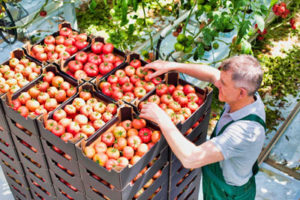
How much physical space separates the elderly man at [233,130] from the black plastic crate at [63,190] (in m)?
0.71

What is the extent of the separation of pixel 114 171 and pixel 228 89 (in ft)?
2.77

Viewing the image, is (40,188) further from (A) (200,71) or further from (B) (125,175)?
(A) (200,71)

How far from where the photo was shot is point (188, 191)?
2846 millimetres

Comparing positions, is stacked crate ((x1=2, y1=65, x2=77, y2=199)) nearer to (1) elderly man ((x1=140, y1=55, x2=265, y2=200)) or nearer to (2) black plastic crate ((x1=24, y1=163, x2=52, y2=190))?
(2) black plastic crate ((x1=24, y1=163, x2=52, y2=190))

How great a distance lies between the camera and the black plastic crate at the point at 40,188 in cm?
260

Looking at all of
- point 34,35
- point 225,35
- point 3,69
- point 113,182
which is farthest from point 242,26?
point 34,35

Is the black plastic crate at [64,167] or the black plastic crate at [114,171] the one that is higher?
the black plastic crate at [114,171]

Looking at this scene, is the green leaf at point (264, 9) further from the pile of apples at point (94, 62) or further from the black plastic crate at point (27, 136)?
the black plastic crate at point (27, 136)

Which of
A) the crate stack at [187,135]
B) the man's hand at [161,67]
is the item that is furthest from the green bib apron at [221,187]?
the man's hand at [161,67]

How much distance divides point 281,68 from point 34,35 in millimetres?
3902

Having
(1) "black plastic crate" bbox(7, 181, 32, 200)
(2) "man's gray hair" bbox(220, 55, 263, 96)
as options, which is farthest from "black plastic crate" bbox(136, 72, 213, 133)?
(1) "black plastic crate" bbox(7, 181, 32, 200)

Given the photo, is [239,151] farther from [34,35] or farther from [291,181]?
[34,35]

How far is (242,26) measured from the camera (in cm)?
284

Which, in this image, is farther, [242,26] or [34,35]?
[34,35]
